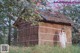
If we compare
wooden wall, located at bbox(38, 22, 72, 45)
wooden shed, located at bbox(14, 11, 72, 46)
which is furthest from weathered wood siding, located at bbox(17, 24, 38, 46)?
wooden wall, located at bbox(38, 22, 72, 45)

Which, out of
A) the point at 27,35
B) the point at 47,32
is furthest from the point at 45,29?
the point at 27,35

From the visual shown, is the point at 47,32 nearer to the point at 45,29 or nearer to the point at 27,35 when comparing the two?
the point at 45,29

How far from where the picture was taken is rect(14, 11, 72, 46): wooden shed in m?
16.9

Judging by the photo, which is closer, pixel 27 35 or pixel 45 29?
pixel 45 29

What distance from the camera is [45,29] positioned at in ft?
56.6

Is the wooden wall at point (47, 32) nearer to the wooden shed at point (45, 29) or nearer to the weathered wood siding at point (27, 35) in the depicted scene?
the wooden shed at point (45, 29)

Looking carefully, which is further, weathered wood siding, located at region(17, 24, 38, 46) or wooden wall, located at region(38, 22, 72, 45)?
weathered wood siding, located at region(17, 24, 38, 46)

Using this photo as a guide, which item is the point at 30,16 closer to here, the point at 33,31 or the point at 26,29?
the point at 33,31

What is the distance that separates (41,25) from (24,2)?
21.7 ft

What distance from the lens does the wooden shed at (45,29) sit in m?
16.9

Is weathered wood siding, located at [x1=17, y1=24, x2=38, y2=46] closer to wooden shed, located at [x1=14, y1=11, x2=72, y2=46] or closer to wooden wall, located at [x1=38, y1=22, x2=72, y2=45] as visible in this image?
wooden shed, located at [x1=14, y1=11, x2=72, y2=46]

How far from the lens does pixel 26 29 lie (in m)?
18.5

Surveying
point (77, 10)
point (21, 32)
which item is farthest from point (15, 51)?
point (77, 10)

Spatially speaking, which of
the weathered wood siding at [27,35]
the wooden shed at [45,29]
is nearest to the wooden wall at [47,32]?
the wooden shed at [45,29]
